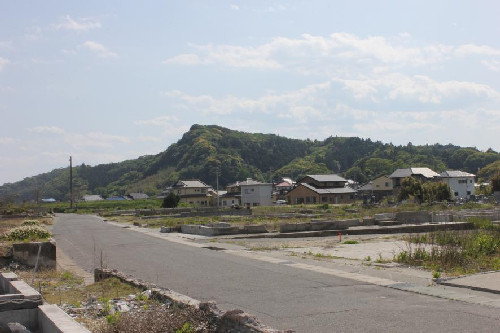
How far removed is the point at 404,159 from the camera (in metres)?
174

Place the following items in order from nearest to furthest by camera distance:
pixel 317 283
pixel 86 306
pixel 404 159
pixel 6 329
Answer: pixel 6 329 < pixel 86 306 < pixel 317 283 < pixel 404 159

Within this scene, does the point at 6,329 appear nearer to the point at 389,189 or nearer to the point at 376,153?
the point at 389,189

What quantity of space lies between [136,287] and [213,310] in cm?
456

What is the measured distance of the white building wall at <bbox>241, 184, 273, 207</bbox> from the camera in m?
104

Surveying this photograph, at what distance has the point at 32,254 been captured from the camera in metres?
17.6

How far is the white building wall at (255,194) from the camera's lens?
104 metres

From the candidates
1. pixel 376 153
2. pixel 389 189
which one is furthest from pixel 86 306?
pixel 376 153

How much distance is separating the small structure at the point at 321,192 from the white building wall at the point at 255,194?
4.95 metres

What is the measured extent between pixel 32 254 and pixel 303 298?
1028 centimetres

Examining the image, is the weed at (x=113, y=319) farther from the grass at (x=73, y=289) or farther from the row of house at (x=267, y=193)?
the row of house at (x=267, y=193)

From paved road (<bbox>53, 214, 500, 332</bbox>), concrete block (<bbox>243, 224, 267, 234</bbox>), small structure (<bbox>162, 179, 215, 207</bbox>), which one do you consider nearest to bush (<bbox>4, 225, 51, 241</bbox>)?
paved road (<bbox>53, 214, 500, 332</bbox>)

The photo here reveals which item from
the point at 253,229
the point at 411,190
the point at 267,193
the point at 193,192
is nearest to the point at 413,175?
the point at 411,190

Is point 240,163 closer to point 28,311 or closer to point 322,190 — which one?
point 322,190

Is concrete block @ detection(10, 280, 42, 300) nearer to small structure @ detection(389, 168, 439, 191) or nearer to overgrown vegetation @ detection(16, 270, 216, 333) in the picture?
overgrown vegetation @ detection(16, 270, 216, 333)
